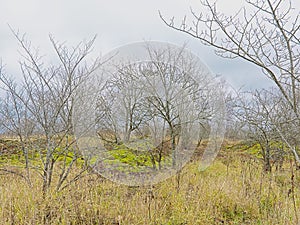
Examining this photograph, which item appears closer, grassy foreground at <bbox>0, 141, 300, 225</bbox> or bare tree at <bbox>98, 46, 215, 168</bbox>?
grassy foreground at <bbox>0, 141, 300, 225</bbox>

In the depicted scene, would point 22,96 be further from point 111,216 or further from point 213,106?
point 213,106

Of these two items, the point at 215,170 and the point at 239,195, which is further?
the point at 215,170

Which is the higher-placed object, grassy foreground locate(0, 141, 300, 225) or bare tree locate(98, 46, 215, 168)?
bare tree locate(98, 46, 215, 168)

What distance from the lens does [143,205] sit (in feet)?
11.3

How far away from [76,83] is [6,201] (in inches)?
67.8

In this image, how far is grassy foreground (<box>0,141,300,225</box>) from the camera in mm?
3100

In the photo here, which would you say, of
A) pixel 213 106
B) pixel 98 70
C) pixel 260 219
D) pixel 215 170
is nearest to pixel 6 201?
pixel 98 70

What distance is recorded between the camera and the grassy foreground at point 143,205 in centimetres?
310

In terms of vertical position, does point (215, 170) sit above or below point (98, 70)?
below

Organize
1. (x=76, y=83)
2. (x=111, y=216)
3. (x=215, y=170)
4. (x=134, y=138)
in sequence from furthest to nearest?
1. (x=215, y=170)
2. (x=134, y=138)
3. (x=76, y=83)
4. (x=111, y=216)

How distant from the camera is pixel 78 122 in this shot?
3.58 meters

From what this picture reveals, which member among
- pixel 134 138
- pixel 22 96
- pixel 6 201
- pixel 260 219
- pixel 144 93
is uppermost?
pixel 144 93

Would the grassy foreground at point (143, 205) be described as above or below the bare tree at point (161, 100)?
below

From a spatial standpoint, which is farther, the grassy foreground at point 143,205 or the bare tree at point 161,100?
the bare tree at point 161,100
